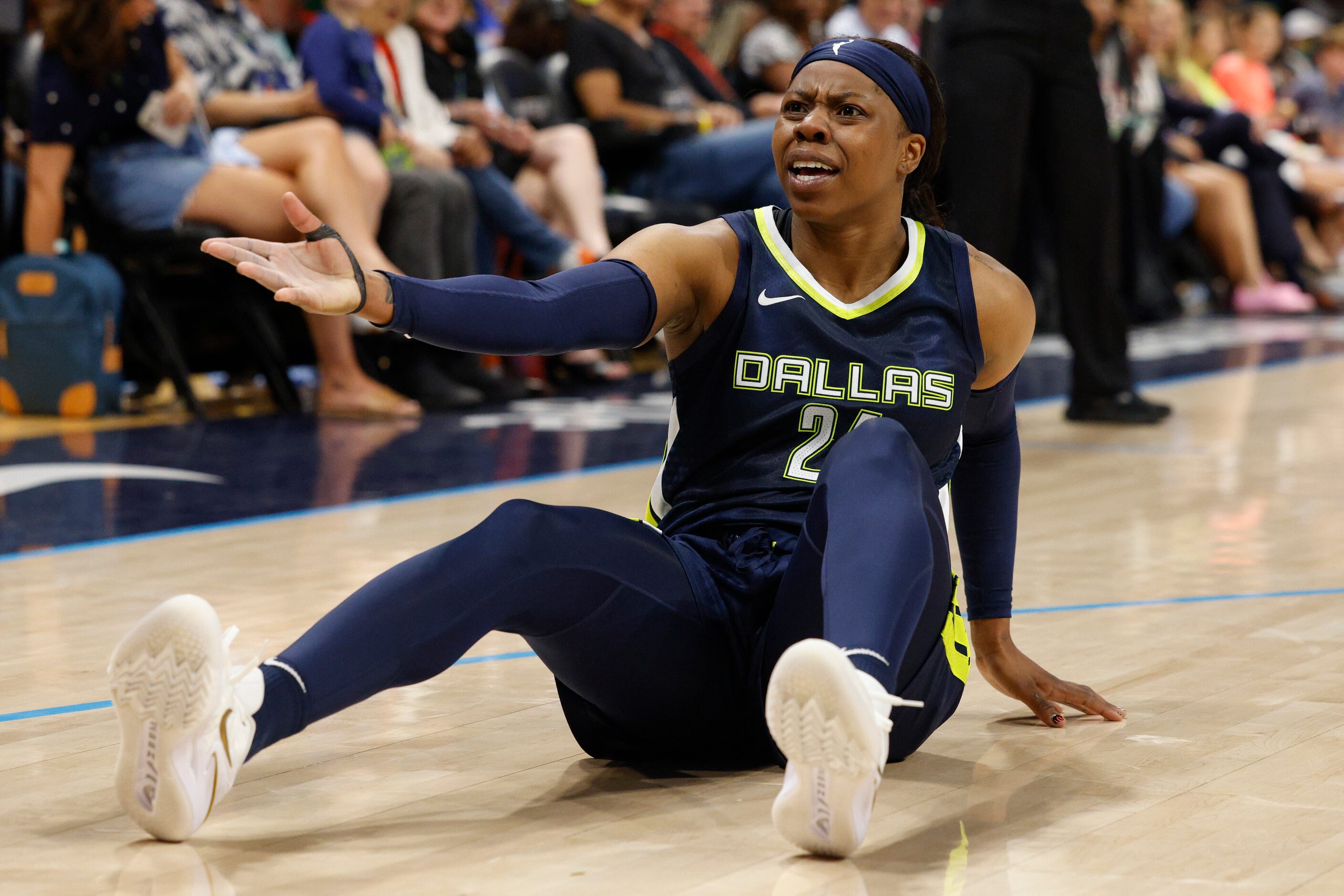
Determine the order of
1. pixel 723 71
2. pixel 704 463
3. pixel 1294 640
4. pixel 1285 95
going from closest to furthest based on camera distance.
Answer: pixel 704 463, pixel 1294 640, pixel 723 71, pixel 1285 95

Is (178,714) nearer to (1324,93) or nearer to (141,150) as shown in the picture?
(141,150)

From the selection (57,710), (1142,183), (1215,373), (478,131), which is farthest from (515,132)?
(57,710)

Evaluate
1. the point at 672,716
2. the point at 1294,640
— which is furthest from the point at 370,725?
the point at 1294,640

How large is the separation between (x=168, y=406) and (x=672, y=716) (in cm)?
401

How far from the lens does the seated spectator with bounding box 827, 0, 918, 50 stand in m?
7.51

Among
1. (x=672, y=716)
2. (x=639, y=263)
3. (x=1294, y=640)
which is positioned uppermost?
(x=639, y=263)

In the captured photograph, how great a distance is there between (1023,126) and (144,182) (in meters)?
2.43

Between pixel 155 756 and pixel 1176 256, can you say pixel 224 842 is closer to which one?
pixel 155 756

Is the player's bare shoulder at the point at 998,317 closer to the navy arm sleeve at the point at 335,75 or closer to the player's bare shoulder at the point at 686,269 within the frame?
the player's bare shoulder at the point at 686,269

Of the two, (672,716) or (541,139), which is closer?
(672,716)

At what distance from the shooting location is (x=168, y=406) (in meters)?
5.62

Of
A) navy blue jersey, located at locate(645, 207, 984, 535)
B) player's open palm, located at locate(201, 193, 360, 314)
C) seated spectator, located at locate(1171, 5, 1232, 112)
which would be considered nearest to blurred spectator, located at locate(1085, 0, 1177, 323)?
seated spectator, located at locate(1171, 5, 1232, 112)

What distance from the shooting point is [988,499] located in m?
2.14

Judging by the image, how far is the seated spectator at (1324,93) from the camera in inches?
438
